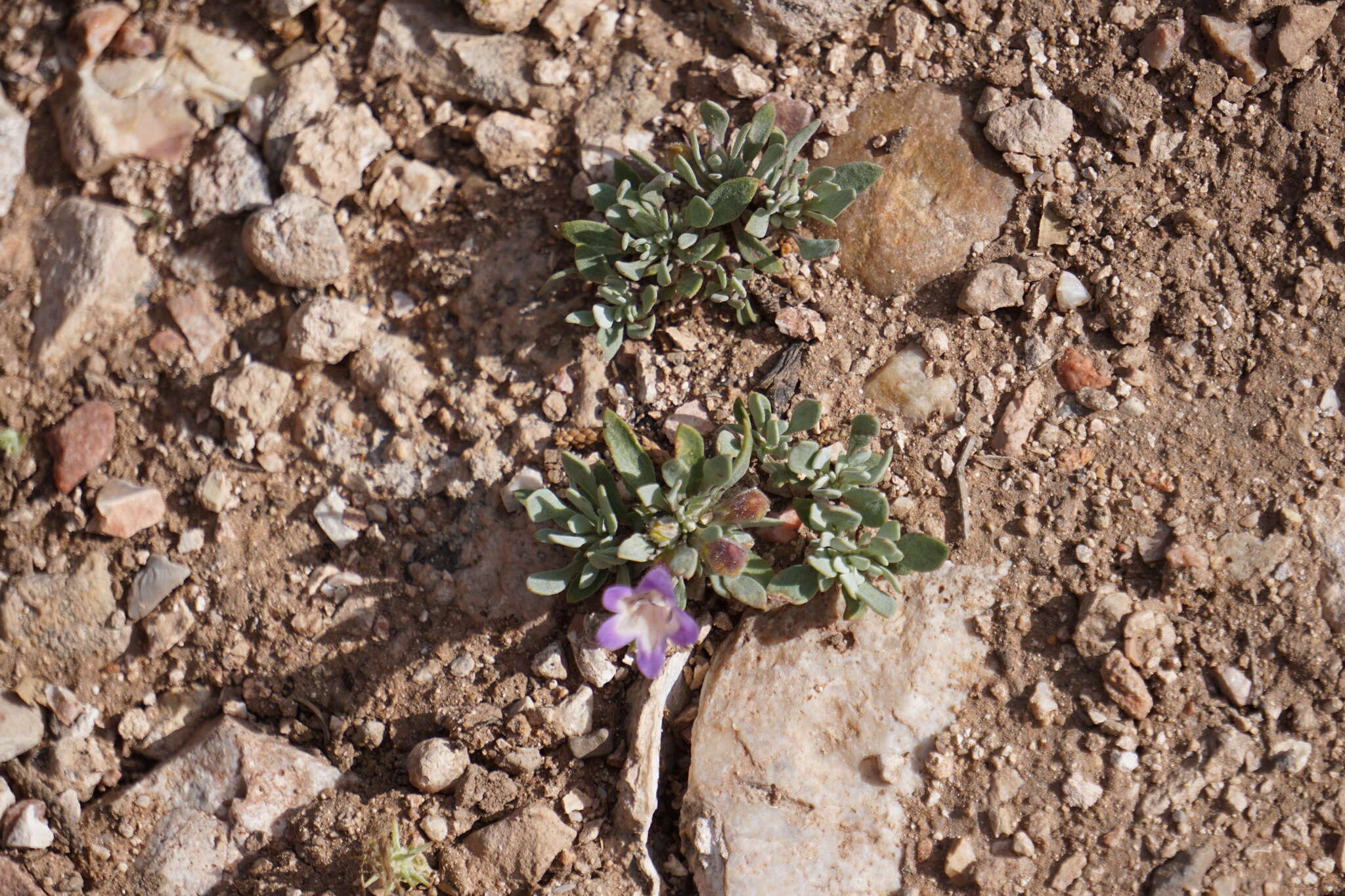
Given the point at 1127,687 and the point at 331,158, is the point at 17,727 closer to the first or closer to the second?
the point at 331,158

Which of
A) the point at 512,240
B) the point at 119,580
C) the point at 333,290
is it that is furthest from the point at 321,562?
the point at 512,240

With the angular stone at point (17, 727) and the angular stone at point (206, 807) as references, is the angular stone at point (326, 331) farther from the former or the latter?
the angular stone at point (17, 727)

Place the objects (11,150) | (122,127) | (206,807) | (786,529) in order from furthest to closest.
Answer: (11,150)
(122,127)
(206,807)
(786,529)

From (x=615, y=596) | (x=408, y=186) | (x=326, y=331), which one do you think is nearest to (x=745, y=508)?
(x=615, y=596)

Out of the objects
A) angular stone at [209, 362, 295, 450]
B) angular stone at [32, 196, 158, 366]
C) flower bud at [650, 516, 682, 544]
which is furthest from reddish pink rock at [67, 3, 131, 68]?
flower bud at [650, 516, 682, 544]

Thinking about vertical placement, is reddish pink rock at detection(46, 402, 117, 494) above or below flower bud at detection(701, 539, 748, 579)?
below

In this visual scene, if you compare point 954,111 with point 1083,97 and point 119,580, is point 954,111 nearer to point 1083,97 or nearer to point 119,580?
point 1083,97

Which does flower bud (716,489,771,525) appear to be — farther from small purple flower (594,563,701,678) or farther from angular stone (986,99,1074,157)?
angular stone (986,99,1074,157)
